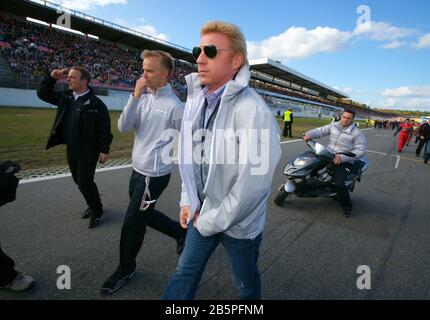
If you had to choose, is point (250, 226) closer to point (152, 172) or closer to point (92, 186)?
point (152, 172)

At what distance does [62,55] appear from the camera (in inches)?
1186

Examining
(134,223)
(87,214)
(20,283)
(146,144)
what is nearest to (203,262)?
(134,223)

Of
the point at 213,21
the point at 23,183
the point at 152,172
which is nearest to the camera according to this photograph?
the point at 213,21

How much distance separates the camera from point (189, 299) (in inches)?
65.6

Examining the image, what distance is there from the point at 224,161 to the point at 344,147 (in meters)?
4.05

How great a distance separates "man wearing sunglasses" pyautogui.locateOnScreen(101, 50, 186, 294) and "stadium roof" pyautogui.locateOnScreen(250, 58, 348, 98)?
185 ft

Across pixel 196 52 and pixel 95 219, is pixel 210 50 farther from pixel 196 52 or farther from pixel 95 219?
pixel 95 219

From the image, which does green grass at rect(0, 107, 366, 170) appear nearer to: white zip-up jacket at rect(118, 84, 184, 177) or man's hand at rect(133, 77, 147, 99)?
white zip-up jacket at rect(118, 84, 184, 177)

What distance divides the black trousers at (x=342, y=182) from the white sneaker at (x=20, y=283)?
4304mm

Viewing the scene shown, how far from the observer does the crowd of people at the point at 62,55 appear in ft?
83.0

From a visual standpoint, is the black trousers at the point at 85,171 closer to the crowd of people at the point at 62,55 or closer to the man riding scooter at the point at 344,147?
the man riding scooter at the point at 344,147
